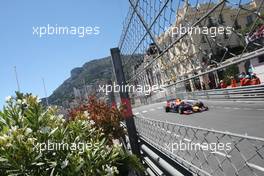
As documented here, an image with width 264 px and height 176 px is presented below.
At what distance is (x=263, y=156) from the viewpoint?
329 cm

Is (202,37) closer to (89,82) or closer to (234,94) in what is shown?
(234,94)

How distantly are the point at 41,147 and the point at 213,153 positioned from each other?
1.98 m

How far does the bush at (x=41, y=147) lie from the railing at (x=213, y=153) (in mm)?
917

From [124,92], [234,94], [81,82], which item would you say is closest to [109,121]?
[124,92]

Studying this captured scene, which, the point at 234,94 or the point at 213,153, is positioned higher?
the point at 234,94

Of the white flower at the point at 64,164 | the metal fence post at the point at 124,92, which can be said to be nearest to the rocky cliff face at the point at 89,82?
the metal fence post at the point at 124,92

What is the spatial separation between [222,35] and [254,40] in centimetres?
115

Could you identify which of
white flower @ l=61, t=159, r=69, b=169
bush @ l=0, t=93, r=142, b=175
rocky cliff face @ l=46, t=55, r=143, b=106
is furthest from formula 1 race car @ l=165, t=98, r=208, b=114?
white flower @ l=61, t=159, r=69, b=169

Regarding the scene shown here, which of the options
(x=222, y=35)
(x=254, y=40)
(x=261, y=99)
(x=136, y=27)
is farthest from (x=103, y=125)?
(x=261, y=99)

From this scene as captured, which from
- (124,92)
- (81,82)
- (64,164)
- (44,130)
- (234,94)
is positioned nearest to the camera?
(64,164)

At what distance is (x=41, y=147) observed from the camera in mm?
4359

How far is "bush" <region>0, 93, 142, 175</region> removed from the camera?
3.98 metres

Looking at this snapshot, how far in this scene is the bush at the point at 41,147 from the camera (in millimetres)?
3984

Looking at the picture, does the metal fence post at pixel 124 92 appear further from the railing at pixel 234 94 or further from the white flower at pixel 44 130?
the railing at pixel 234 94
